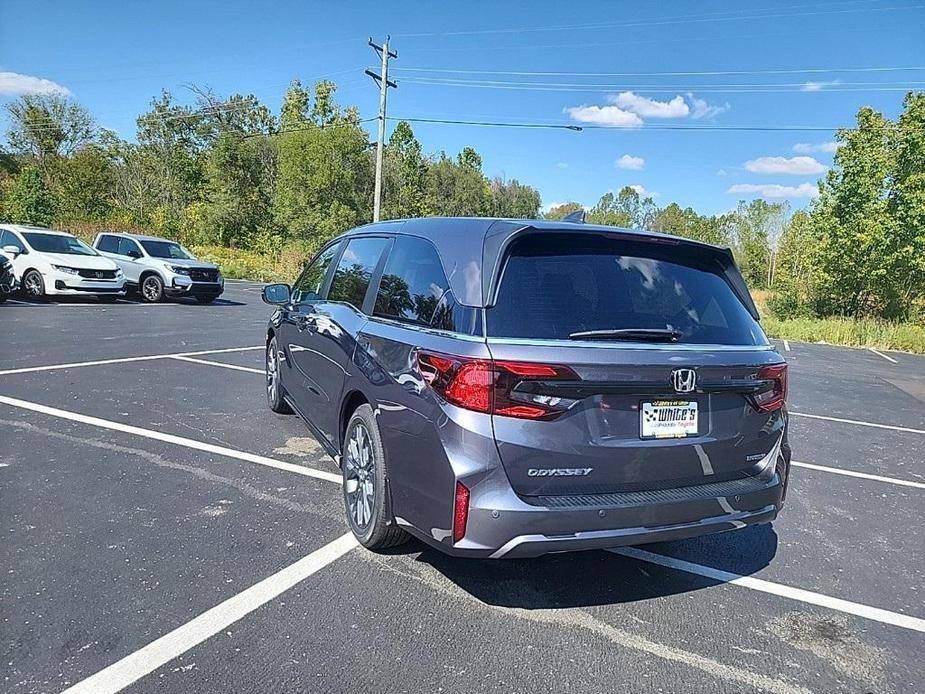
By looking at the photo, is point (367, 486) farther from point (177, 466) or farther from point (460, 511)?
point (177, 466)

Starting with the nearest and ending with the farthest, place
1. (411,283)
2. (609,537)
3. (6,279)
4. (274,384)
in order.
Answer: (609,537)
(411,283)
(274,384)
(6,279)

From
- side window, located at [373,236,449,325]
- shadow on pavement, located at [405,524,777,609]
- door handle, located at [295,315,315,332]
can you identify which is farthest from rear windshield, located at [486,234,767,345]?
door handle, located at [295,315,315,332]

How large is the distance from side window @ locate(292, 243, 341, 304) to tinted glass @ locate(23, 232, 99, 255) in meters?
13.1

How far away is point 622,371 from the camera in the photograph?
2.64 meters

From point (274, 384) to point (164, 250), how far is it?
46.4 feet

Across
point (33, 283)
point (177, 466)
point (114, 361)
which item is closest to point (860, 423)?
point (177, 466)

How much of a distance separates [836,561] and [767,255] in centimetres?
6699

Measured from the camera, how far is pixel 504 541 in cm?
258

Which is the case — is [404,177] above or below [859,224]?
above

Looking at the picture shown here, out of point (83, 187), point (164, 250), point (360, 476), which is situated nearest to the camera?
point (360, 476)

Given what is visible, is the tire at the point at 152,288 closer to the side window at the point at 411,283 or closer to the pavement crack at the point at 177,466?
the pavement crack at the point at 177,466

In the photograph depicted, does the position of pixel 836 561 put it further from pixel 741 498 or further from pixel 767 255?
pixel 767 255

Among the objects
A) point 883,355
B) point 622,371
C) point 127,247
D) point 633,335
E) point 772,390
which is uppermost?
point 127,247

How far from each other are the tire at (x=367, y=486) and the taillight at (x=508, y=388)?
80cm
